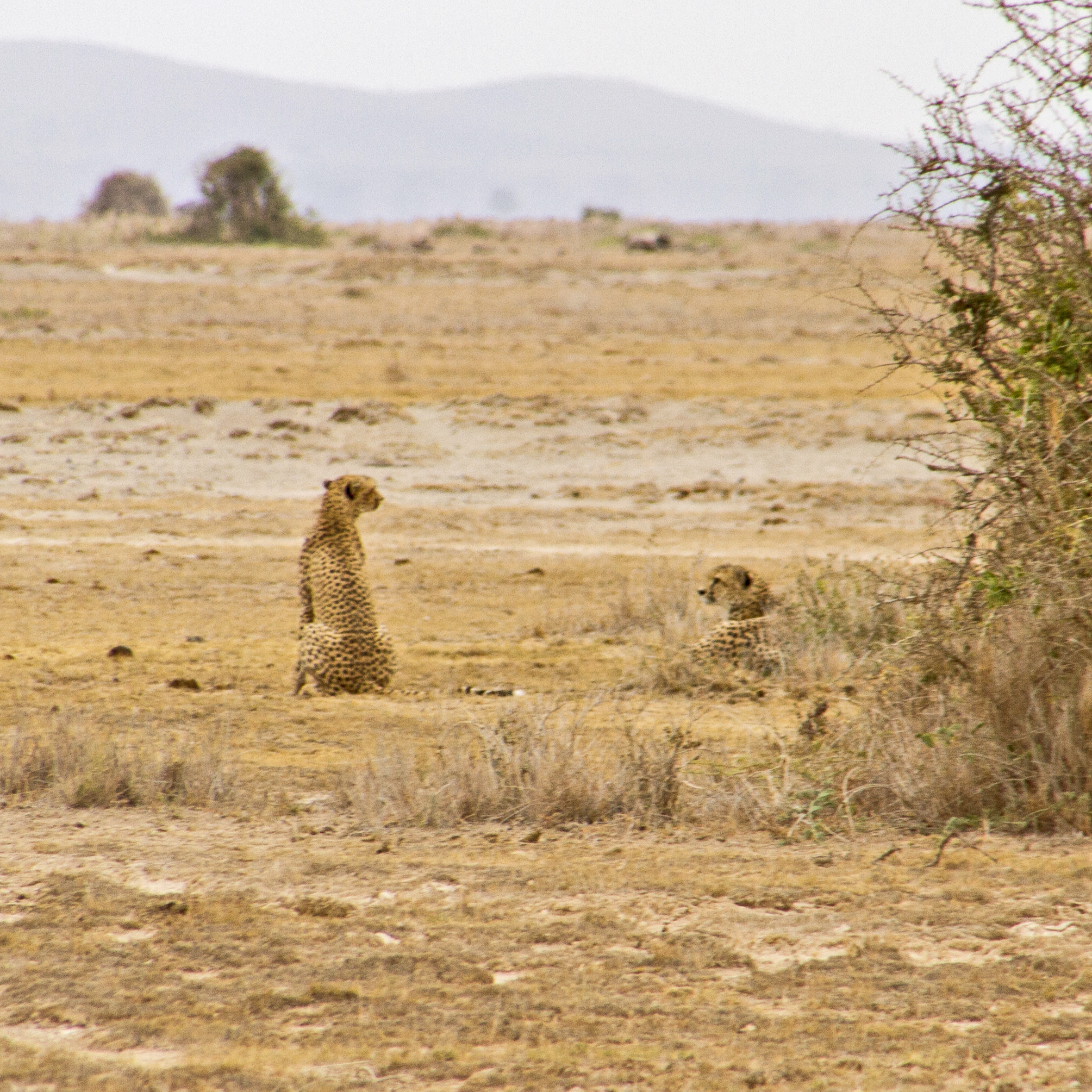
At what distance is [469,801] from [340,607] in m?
2.35

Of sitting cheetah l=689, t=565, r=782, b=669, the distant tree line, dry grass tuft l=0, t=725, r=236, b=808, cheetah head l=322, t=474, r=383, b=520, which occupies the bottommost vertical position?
dry grass tuft l=0, t=725, r=236, b=808

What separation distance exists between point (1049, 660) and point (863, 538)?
6863 millimetres

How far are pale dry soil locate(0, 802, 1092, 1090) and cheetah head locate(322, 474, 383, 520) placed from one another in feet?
8.63

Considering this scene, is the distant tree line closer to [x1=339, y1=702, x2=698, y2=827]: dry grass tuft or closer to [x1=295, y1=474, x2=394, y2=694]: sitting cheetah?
[x1=295, y1=474, x2=394, y2=694]: sitting cheetah

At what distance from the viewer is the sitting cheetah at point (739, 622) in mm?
7309

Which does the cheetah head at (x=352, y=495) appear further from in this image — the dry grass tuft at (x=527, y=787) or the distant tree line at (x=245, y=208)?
the distant tree line at (x=245, y=208)

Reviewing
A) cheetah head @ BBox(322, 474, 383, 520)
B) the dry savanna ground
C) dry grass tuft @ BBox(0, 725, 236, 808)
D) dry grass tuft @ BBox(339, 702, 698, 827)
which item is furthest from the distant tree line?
dry grass tuft @ BBox(339, 702, 698, 827)

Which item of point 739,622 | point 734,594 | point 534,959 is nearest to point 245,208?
point 734,594

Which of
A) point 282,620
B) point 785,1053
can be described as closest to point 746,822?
point 785,1053

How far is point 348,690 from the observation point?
6.81 m

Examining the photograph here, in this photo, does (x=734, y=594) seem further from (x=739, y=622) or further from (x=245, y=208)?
(x=245, y=208)

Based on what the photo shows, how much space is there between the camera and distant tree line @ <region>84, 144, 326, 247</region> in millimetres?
35094

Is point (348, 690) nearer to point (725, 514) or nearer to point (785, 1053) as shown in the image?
point (785, 1053)

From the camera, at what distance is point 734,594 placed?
24.8 feet
